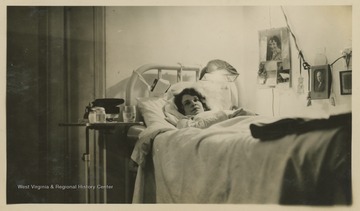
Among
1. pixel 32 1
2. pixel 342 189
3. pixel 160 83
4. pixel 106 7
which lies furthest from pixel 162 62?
pixel 342 189

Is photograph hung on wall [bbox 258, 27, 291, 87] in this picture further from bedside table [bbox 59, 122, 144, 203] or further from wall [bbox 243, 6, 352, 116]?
bedside table [bbox 59, 122, 144, 203]

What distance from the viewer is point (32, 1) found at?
3.54 ft

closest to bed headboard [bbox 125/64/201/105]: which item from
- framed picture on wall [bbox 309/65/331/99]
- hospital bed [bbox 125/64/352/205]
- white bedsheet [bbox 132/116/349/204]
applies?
hospital bed [bbox 125/64/352/205]

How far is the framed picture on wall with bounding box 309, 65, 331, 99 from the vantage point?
1054 mm

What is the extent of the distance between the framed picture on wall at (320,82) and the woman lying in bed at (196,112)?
165 millimetres

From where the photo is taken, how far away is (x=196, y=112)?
108 cm

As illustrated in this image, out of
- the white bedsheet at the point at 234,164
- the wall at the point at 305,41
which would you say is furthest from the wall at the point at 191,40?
the white bedsheet at the point at 234,164

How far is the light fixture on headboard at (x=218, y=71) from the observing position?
107cm

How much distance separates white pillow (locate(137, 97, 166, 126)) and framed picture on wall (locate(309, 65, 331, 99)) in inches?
14.6

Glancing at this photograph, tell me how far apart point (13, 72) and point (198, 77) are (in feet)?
1.52

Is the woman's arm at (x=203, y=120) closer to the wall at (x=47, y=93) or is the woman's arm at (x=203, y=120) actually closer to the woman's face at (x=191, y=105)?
the woman's face at (x=191, y=105)

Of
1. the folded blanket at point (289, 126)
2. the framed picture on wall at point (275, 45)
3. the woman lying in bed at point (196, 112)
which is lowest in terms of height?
the folded blanket at point (289, 126)

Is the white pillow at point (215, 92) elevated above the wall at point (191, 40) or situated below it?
below

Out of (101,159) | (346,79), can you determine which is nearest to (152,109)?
(101,159)
